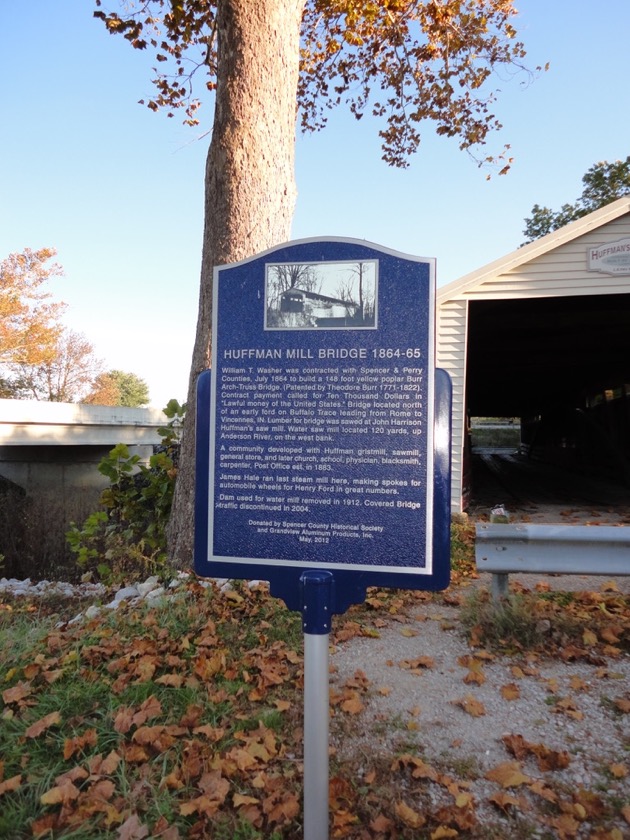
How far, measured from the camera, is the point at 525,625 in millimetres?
4516

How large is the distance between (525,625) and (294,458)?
2.78 metres

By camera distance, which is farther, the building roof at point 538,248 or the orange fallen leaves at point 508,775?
the building roof at point 538,248

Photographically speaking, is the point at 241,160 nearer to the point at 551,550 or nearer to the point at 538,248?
the point at 551,550

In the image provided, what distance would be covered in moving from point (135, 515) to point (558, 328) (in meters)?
9.83

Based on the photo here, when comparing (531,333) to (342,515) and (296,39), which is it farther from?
(342,515)

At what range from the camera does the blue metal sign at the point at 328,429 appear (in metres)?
2.54

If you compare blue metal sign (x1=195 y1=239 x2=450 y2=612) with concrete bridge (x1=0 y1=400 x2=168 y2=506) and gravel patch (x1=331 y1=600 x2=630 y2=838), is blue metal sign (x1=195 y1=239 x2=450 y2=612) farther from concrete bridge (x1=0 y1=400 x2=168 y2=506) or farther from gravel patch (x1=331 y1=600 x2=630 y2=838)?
concrete bridge (x1=0 y1=400 x2=168 y2=506)

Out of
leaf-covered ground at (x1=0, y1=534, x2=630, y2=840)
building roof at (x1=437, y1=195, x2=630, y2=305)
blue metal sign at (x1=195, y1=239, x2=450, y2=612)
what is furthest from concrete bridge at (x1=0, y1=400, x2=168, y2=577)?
blue metal sign at (x1=195, y1=239, x2=450, y2=612)

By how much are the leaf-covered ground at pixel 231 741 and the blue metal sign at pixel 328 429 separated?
38.1 inches

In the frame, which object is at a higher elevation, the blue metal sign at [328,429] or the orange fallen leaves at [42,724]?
the blue metal sign at [328,429]

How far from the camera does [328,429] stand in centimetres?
261

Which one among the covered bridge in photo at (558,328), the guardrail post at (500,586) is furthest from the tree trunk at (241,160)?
the guardrail post at (500,586)

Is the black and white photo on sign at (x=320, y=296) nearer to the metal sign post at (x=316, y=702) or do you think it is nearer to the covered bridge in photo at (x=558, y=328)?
the metal sign post at (x=316, y=702)

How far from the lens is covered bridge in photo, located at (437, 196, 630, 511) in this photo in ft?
33.2
